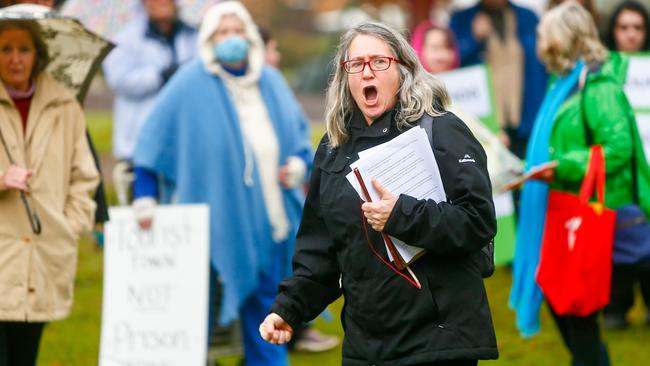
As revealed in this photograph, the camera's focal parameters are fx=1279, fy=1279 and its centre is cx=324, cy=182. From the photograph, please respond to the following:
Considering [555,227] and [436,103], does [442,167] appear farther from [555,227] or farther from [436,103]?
[555,227]

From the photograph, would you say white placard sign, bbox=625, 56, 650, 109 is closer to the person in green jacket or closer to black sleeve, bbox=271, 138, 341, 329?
the person in green jacket

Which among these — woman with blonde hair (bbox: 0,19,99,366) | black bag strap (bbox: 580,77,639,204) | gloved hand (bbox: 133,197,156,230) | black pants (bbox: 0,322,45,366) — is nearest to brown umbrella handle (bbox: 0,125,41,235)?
woman with blonde hair (bbox: 0,19,99,366)

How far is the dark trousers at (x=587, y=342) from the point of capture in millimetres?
6551

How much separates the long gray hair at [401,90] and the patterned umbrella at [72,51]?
1942mm

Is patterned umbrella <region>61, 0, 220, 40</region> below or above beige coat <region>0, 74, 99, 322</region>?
above

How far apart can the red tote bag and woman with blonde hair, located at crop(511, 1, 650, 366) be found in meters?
0.09

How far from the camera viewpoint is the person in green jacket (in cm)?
648

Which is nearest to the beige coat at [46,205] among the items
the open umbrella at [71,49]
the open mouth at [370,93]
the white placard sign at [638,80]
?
the open umbrella at [71,49]

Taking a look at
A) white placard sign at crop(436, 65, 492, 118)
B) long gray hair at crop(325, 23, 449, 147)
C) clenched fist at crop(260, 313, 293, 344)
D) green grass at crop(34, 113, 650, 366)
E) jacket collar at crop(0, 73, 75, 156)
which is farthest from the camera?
white placard sign at crop(436, 65, 492, 118)

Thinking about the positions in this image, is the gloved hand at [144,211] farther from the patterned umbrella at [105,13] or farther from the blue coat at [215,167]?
the patterned umbrella at [105,13]

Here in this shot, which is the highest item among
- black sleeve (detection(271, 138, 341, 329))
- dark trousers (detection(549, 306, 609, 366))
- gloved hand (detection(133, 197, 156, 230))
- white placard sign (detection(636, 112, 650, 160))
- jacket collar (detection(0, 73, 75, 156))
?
jacket collar (detection(0, 73, 75, 156))

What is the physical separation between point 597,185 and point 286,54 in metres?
42.3

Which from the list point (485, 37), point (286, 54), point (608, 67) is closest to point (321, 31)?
point (286, 54)

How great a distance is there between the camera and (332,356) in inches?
332
